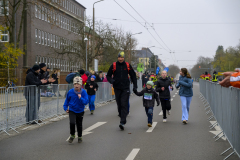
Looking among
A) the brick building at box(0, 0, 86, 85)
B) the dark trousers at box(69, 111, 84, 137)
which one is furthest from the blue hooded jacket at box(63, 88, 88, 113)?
the brick building at box(0, 0, 86, 85)

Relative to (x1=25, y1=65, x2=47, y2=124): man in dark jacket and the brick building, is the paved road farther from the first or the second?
the brick building

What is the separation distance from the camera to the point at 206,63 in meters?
145

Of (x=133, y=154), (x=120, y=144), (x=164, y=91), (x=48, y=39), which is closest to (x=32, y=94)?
(x=164, y=91)

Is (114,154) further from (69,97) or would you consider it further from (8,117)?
(8,117)

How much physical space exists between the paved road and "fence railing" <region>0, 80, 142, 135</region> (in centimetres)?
62

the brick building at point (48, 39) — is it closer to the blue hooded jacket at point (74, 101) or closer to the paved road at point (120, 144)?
the paved road at point (120, 144)

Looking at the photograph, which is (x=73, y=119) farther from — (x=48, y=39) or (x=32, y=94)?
(x=48, y=39)

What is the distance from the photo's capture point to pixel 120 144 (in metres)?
7.88

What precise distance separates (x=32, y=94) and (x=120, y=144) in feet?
14.1

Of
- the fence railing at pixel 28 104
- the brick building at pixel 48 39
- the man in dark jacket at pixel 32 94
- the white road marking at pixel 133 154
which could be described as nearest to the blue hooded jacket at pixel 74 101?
the white road marking at pixel 133 154

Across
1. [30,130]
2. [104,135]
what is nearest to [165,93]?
[104,135]

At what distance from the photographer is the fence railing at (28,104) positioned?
9.62 m

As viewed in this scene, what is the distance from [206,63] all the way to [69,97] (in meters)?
142

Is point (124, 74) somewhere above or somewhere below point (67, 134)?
above
